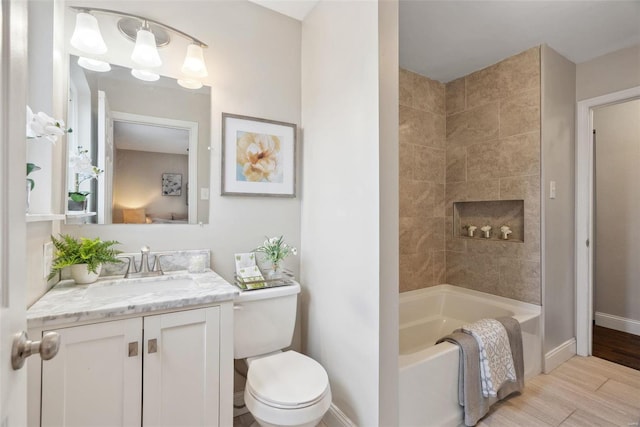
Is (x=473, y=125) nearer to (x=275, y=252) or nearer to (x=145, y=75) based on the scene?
(x=275, y=252)

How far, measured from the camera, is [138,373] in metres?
1.16

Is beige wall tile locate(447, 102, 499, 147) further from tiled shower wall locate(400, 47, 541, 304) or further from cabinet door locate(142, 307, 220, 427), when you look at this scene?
cabinet door locate(142, 307, 220, 427)

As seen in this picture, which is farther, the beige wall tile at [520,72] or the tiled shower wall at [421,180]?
the tiled shower wall at [421,180]

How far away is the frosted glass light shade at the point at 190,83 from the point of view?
174cm

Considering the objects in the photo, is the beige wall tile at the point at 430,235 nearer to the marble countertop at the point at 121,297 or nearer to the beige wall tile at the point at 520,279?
the beige wall tile at the point at 520,279

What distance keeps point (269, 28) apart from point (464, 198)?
218cm

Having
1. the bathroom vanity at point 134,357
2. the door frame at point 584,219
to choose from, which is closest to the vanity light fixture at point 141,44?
the bathroom vanity at point 134,357

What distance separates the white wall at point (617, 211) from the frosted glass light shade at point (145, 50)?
3893 millimetres

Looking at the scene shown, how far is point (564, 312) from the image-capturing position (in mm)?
2527

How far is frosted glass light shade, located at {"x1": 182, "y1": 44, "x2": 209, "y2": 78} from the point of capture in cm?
170

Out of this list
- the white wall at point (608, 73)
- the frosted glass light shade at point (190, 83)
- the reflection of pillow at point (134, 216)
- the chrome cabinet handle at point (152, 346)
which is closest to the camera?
the chrome cabinet handle at point (152, 346)

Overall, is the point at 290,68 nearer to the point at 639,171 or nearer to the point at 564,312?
the point at 564,312

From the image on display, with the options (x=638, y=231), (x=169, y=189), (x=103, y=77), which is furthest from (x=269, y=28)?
(x=638, y=231)

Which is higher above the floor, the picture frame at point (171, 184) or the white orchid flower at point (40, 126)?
the white orchid flower at point (40, 126)
